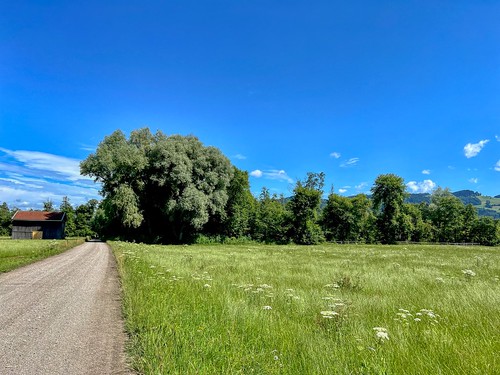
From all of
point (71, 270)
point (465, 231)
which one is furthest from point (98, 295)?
point (465, 231)

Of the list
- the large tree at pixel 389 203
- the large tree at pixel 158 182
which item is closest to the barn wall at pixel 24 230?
the large tree at pixel 158 182

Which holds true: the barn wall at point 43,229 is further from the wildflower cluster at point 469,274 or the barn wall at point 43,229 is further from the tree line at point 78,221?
the wildflower cluster at point 469,274

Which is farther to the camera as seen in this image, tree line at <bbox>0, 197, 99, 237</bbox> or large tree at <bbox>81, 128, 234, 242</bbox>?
tree line at <bbox>0, 197, 99, 237</bbox>

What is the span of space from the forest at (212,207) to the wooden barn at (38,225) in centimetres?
2005

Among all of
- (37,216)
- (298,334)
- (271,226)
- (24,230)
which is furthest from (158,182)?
(24,230)

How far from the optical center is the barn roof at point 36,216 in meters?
77.6

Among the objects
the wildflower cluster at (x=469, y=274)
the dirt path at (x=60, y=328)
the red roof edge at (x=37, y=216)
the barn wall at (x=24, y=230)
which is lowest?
the wildflower cluster at (x=469, y=274)

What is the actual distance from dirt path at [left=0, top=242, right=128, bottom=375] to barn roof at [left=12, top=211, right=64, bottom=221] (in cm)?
7806

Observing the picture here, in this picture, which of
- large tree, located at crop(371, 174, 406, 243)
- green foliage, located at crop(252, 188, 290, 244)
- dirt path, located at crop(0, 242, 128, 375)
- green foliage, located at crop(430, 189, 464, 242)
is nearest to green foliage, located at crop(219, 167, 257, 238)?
green foliage, located at crop(252, 188, 290, 244)

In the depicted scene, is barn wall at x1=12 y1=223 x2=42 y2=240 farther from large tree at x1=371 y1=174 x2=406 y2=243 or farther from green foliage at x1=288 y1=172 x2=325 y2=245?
large tree at x1=371 y1=174 x2=406 y2=243

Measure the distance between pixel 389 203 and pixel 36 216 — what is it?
308ft

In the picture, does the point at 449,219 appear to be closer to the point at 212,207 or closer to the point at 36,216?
the point at 212,207

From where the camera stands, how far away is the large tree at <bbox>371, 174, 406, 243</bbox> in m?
76.7

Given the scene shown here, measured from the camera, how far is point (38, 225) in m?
78.6
